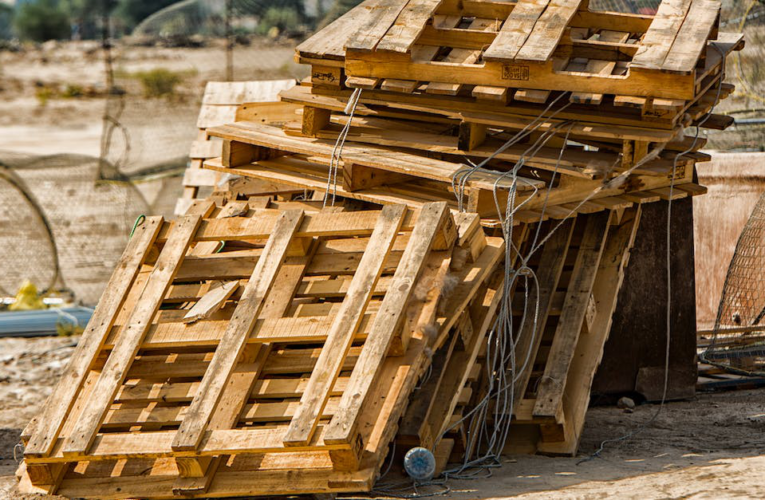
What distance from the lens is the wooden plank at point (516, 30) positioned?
18.9ft

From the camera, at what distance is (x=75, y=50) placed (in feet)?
90.1

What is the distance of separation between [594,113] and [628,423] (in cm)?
201

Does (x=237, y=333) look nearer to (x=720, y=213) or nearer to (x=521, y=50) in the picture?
(x=521, y=50)

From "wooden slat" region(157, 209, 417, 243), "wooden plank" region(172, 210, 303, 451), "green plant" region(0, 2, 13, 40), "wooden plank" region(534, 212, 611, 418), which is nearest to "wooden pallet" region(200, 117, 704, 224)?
"wooden plank" region(534, 212, 611, 418)

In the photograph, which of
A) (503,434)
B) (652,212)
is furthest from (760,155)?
(503,434)

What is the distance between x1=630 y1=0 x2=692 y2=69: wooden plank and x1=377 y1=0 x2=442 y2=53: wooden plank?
Result: 4.16 feet

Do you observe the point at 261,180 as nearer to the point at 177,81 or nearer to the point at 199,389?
the point at 199,389

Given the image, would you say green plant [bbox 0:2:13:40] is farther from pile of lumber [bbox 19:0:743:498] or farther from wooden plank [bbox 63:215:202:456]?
wooden plank [bbox 63:215:202:456]

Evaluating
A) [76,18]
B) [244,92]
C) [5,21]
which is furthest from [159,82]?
[5,21]

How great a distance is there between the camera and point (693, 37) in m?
5.83

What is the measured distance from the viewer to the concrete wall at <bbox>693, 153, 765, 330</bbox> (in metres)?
8.55

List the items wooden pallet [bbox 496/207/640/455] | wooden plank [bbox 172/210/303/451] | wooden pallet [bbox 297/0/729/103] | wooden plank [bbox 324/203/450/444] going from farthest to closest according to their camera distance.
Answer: wooden pallet [bbox 496/207/640/455] → wooden pallet [bbox 297/0/729/103] → wooden plank [bbox 172/210/303/451] → wooden plank [bbox 324/203/450/444]

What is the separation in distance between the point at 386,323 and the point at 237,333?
74cm

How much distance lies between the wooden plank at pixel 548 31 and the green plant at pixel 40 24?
28.1 metres
